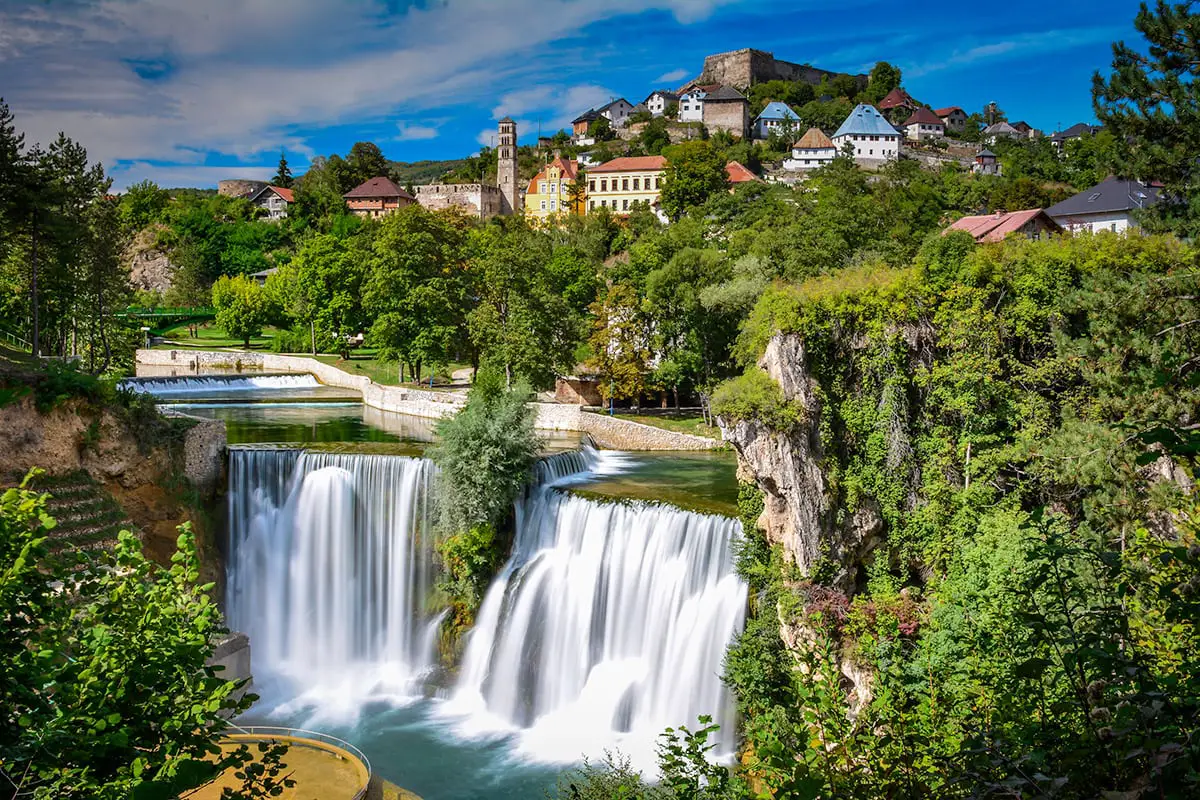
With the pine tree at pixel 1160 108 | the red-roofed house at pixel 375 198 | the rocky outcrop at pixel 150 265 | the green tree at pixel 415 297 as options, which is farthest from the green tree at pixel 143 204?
the pine tree at pixel 1160 108

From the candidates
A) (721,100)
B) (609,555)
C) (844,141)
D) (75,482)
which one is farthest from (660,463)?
(721,100)

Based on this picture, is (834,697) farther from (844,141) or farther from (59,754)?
(844,141)

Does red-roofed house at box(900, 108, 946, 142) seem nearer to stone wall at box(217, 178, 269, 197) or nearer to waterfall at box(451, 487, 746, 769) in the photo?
stone wall at box(217, 178, 269, 197)

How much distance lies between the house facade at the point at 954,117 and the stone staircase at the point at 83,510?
4771 inches

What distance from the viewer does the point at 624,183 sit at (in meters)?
85.5

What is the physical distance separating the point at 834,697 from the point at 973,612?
34.2 ft

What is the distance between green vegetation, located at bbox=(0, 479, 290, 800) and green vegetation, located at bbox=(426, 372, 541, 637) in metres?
14.7

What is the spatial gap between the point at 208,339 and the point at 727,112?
67.7m

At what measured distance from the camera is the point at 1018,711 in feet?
18.7

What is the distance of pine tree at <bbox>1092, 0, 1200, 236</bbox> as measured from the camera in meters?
15.0

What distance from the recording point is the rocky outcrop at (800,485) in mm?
17453

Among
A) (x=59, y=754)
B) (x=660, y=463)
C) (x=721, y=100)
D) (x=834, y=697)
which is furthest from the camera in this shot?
(x=721, y=100)

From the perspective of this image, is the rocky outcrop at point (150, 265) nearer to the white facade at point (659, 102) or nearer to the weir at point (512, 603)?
the weir at point (512, 603)

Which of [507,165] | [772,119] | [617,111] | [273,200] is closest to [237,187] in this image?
[273,200]
